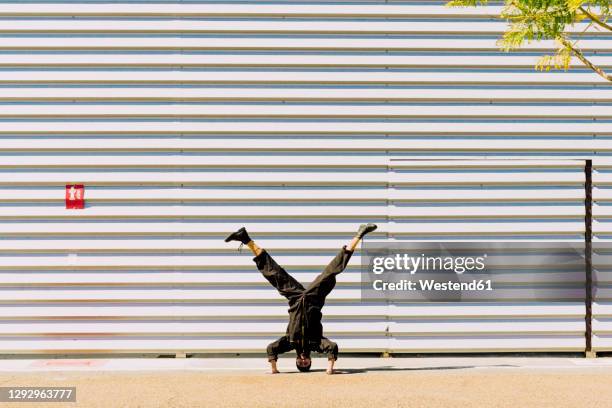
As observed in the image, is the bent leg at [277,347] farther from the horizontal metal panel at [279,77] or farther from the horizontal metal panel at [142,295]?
the horizontal metal panel at [279,77]

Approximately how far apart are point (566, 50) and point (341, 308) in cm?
441

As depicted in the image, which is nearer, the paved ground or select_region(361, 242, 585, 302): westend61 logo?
the paved ground

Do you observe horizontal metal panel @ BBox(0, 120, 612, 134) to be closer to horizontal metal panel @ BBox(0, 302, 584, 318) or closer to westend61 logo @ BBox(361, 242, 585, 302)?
westend61 logo @ BBox(361, 242, 585, 302)

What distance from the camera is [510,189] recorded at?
9.02 metres

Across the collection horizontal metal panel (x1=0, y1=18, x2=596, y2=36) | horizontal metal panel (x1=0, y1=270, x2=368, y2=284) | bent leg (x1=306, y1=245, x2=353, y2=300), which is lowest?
horizontal metal panel (x1=0, y1=270, x2=368, y2=284)

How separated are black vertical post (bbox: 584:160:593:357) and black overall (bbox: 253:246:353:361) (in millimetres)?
3633

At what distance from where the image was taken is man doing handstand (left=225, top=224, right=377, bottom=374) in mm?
7758

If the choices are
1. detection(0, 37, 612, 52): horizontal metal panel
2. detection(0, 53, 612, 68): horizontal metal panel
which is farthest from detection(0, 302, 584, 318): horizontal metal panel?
detection(0, 37, 612, 52): horizontal metal panel

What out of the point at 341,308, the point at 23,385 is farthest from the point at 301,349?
the point at 23,385

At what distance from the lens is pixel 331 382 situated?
7371 mm

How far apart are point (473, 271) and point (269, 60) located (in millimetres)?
4179

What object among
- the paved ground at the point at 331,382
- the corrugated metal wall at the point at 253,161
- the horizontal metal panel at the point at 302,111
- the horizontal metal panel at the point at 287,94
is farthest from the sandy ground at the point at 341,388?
the horizontal metal panel at the point at 287,94

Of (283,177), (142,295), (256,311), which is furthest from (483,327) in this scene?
(142,295)

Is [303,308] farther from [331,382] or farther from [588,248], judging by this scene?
[588,248]
